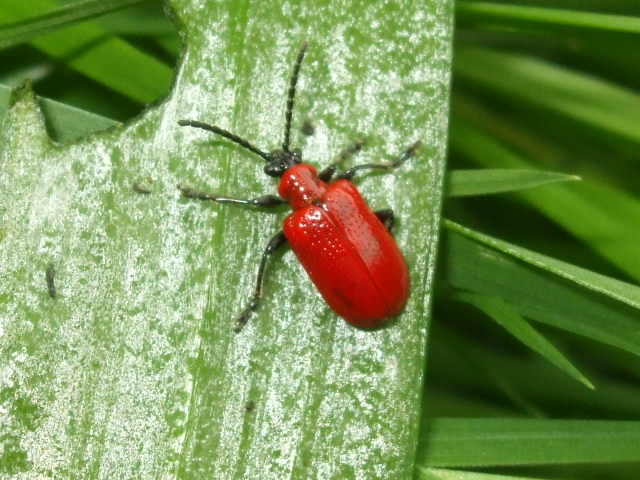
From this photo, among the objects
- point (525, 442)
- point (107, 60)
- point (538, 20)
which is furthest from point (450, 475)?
point (107, 60)

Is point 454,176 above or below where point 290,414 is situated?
above

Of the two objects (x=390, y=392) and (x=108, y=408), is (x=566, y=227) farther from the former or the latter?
(x=108, y=408)

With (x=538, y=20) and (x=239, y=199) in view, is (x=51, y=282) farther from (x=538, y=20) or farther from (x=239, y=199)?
(x=538, y=20)

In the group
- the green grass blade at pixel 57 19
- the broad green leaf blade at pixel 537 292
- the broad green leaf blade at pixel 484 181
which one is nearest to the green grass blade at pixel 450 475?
the broad green leaf blade at pixel 537 292

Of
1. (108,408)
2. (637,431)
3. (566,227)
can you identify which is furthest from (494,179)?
(108,408)

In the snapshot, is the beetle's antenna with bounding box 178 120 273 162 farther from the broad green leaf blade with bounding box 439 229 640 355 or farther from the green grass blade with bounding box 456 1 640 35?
the green grass blade with bounding box 456 1 640 35

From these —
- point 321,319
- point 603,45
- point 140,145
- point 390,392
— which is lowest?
point 390,392
